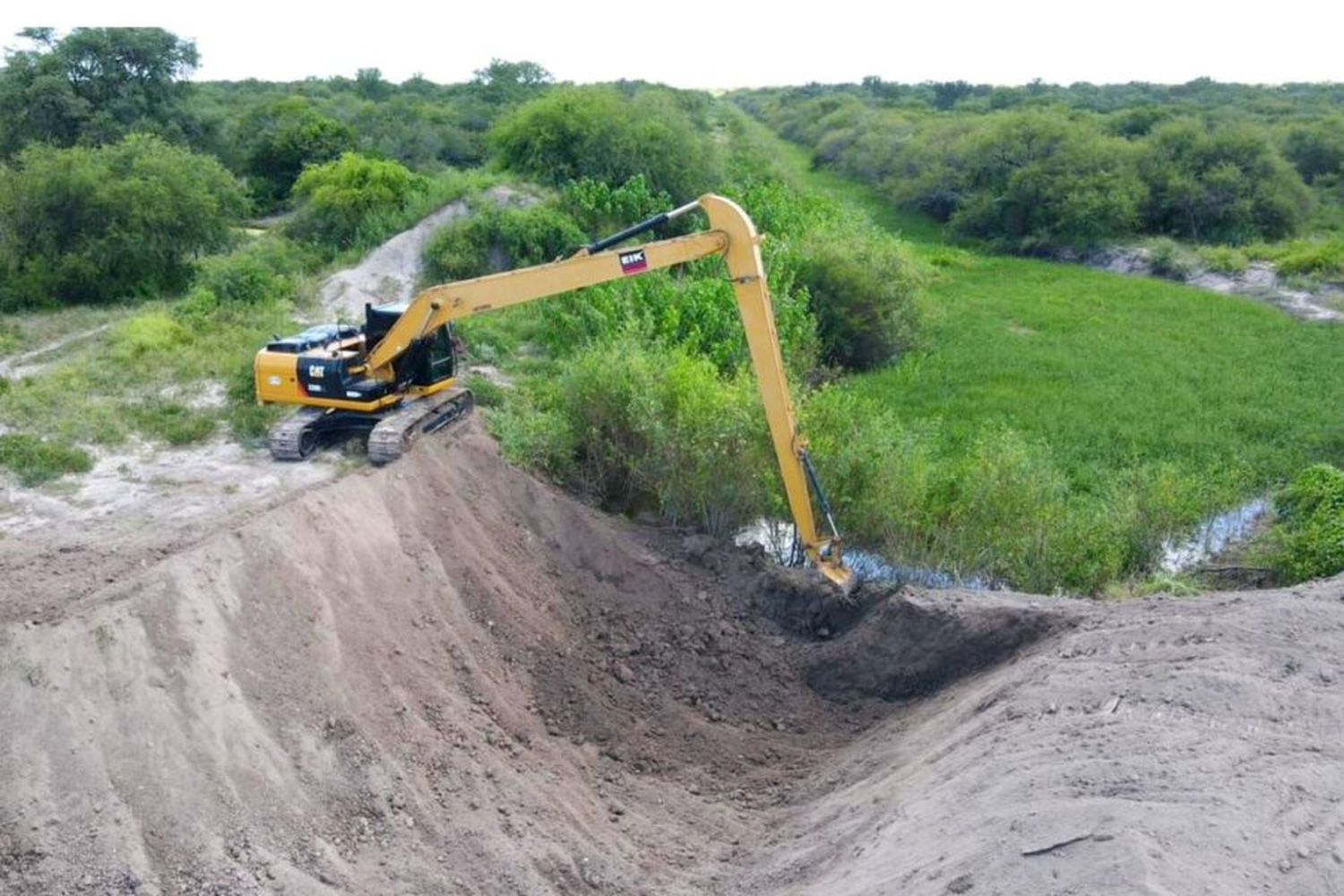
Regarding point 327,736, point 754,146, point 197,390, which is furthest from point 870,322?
point 754,146

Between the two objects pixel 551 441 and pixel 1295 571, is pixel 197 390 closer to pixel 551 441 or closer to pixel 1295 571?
pixel 551 441

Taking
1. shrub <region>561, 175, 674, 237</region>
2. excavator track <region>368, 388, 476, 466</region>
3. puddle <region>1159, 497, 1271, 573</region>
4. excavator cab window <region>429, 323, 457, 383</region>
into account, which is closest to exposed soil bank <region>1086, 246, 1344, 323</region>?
puddle <region>1159, 497, 1271, 573</region>

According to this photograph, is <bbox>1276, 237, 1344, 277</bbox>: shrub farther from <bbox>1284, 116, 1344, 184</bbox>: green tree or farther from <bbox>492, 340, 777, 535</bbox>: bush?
<bbox>492, 340, 777, 535</bbox>: bush

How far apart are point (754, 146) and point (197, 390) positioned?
39382 mm

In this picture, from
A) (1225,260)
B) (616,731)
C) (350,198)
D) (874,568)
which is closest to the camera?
(616,731)

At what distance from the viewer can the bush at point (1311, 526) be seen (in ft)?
42.3

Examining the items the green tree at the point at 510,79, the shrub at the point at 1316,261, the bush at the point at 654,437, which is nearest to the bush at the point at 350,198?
the bush at the point at 654,437

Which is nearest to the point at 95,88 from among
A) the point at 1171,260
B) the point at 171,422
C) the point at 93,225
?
the point at 93,225

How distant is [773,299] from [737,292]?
28.6 feet

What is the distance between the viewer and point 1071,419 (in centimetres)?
1961

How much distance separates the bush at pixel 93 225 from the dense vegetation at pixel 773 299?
0.23ft

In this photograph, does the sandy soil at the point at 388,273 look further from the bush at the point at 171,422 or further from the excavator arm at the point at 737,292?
the excavator arm at the point at 737,292

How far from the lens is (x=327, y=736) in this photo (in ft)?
30.4

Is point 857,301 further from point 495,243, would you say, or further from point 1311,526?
point 1311,526
